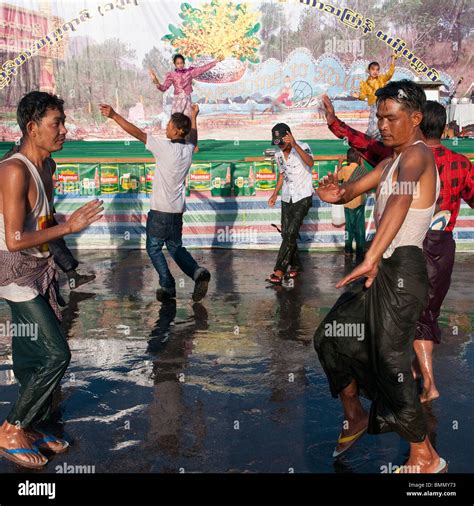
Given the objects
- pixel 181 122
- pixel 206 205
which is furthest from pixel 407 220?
pixel 206 205

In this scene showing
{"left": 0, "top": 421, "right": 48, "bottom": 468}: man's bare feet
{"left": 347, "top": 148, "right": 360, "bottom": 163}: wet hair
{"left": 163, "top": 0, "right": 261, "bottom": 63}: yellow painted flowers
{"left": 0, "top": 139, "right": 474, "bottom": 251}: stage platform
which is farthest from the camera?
{"left": 163, "top": 0, "right": 261, "bottom": 63}: yellow painted flowers

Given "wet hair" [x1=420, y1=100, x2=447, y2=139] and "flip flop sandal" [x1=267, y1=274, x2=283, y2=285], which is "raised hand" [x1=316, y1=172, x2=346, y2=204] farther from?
"flip flop sandal" [x1=267, y1=274, x2=283, y2=285]

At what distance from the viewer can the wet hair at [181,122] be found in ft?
24.4

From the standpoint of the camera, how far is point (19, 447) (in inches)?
156

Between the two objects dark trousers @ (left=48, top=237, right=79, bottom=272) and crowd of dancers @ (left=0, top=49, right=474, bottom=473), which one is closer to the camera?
crowd of dancers @ (left=0, top=49, right=474, bottom=473)

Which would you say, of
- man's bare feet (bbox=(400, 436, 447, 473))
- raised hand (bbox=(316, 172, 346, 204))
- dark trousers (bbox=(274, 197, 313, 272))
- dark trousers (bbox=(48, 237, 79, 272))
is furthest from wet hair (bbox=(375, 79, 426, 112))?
dark trousers (bbox=(274, 197, 313, 272))

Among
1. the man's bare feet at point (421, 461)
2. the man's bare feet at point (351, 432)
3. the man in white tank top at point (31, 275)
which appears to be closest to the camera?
the man's bare feet at point (421, 461)

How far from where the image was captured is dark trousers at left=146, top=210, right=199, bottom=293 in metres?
7.77

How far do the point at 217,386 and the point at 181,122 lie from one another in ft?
10.8

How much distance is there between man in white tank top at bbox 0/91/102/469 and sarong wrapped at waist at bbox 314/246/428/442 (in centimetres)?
158

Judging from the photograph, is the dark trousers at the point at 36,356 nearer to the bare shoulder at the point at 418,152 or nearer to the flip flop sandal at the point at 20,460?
the flip flop sandal at the point at 20,460

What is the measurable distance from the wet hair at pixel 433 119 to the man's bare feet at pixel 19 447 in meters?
3.41

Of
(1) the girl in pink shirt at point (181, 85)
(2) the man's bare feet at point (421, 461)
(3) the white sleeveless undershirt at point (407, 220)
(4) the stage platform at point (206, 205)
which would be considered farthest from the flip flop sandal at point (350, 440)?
(1) the girl in pink shirt at point (181, 85)
